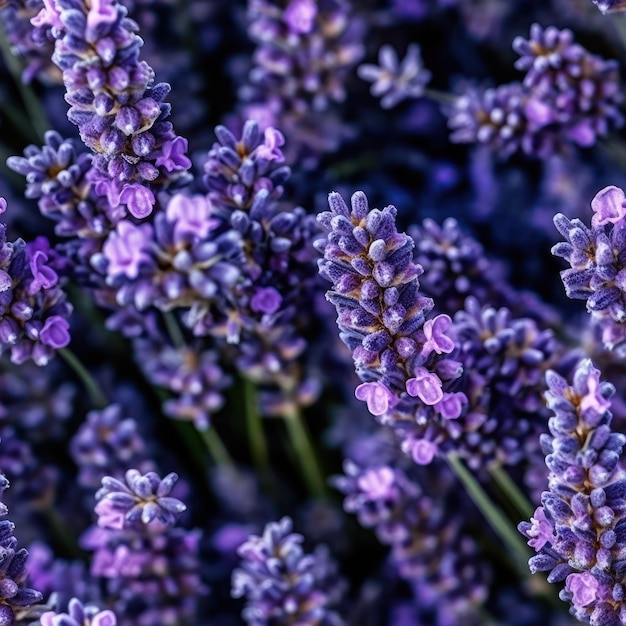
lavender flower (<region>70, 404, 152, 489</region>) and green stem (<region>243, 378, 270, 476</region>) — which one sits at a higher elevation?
lavender flower (<region>70, 404, 152, 489</region>)

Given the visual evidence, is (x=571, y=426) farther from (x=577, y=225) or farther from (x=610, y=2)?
(x=610, y=2)

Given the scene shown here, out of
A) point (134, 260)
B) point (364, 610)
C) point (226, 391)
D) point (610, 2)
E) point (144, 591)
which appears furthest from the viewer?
point (226, 391)

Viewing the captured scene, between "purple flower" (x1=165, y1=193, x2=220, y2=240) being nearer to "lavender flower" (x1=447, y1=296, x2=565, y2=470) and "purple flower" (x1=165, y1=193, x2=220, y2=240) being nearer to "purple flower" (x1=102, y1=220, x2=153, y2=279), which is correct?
"purple flower" (x1=102, y1=220, x2=153, y2=279)

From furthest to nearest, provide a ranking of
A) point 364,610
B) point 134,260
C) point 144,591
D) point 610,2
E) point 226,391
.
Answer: point 226,391 < point 364,610 < point 144,591 < point 610,2 < point 134,260

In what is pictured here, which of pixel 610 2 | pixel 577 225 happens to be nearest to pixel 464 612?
pixel 577 225

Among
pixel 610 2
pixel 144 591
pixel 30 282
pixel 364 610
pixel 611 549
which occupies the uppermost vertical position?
pixel 610 2

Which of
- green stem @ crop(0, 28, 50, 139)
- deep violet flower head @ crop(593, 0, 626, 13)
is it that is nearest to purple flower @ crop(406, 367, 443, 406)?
deep violet flower head @ crop(593, 0, 626, 13)

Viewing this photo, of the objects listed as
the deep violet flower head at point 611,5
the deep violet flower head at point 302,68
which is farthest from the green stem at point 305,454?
the deep violet flower head at point 611,5
